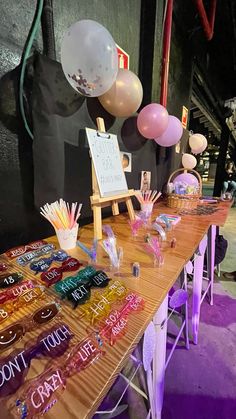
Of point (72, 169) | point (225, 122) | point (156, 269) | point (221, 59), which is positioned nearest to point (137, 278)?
point (156, 269)

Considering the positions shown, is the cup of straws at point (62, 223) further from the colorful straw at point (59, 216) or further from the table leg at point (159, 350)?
the table leg at point (159, 350)

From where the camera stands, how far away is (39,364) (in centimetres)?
34

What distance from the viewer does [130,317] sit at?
0.46 meters

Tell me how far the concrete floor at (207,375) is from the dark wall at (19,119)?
105 cm

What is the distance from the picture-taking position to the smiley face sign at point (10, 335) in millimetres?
370

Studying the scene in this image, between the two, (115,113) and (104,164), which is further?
(115,113)

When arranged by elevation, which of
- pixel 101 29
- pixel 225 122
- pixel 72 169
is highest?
pixel 225 122

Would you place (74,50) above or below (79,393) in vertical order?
above

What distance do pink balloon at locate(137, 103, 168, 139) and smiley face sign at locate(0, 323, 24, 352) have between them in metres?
1.33

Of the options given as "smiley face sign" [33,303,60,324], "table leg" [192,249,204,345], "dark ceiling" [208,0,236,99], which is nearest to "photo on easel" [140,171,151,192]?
"table leg" [192,249,204,345]

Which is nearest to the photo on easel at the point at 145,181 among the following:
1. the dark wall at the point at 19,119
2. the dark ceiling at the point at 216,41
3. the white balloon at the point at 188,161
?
the dark wall at the point at 19,119

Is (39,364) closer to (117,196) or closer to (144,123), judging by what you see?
(117,196)

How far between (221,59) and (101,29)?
3.94 m

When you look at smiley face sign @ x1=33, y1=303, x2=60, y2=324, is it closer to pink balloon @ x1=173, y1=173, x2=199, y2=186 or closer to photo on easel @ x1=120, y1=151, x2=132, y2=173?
photo on easel @ x1=120, y1=151, x2=132, y2=173
